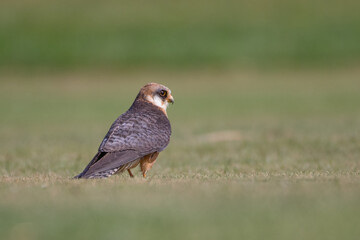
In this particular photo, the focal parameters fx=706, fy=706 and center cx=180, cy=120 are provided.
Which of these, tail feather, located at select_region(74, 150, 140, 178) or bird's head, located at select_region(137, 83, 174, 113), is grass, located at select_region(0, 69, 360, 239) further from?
bird's head, located at select_region(137, 83, 174, 113)

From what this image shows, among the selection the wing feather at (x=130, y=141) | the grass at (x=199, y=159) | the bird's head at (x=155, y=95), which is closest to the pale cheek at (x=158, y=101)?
the bird's head at (x=155, y=95)

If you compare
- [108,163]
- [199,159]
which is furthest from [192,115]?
[108,163]

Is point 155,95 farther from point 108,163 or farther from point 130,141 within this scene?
point 108,163

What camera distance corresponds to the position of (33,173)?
10336 millimetres

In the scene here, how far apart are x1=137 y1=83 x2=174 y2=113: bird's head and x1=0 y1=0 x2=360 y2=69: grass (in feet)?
75.7

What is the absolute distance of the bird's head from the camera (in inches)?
396

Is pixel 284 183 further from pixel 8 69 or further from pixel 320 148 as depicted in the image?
pixel 8 69

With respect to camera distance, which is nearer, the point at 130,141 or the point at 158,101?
the point at 130,141

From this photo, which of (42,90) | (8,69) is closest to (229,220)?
(42,90)

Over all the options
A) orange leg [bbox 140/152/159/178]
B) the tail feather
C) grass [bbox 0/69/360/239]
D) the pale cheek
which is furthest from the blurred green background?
the pale cheek

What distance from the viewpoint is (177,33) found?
3634 centimetres

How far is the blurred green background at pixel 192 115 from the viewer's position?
5945 millimetres

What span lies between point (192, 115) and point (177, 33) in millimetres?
15152

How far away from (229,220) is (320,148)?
805 cm
